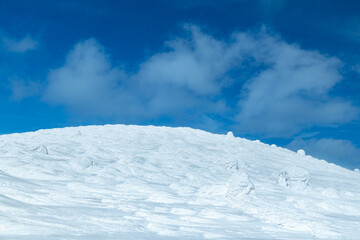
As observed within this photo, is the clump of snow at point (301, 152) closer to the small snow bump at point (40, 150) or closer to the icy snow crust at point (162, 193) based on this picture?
the icy snow crust at point (162, 193)

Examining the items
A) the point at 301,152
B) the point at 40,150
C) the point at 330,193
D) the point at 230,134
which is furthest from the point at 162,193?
the point at 301,152

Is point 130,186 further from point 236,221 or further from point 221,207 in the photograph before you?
point 236,221

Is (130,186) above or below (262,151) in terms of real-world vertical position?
below

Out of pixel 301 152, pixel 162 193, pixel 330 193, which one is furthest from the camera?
pixel 301 152

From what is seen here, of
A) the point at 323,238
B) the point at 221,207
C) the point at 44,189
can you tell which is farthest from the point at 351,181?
the point at 44,189

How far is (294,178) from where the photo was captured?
897 inches

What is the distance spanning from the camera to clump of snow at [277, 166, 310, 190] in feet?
73.2

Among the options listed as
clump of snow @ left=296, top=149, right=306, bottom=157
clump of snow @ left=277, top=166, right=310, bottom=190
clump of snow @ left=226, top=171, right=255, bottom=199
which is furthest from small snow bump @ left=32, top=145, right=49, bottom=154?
clump of snow @ left=296, top=149, right=306, bottom=157

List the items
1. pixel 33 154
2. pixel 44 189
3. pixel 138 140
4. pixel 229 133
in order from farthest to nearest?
pixel 229 133 < pixel 138 140 < pixel 33 154 < pixel 44 189

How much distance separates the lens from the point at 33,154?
820 inches

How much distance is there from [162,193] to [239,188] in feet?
12.1

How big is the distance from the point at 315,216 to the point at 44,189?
10.7 meters

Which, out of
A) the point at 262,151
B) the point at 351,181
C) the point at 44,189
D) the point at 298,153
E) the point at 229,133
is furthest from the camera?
the point at 229,133

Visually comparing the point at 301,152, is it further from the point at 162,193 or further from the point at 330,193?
the point at 162,193
